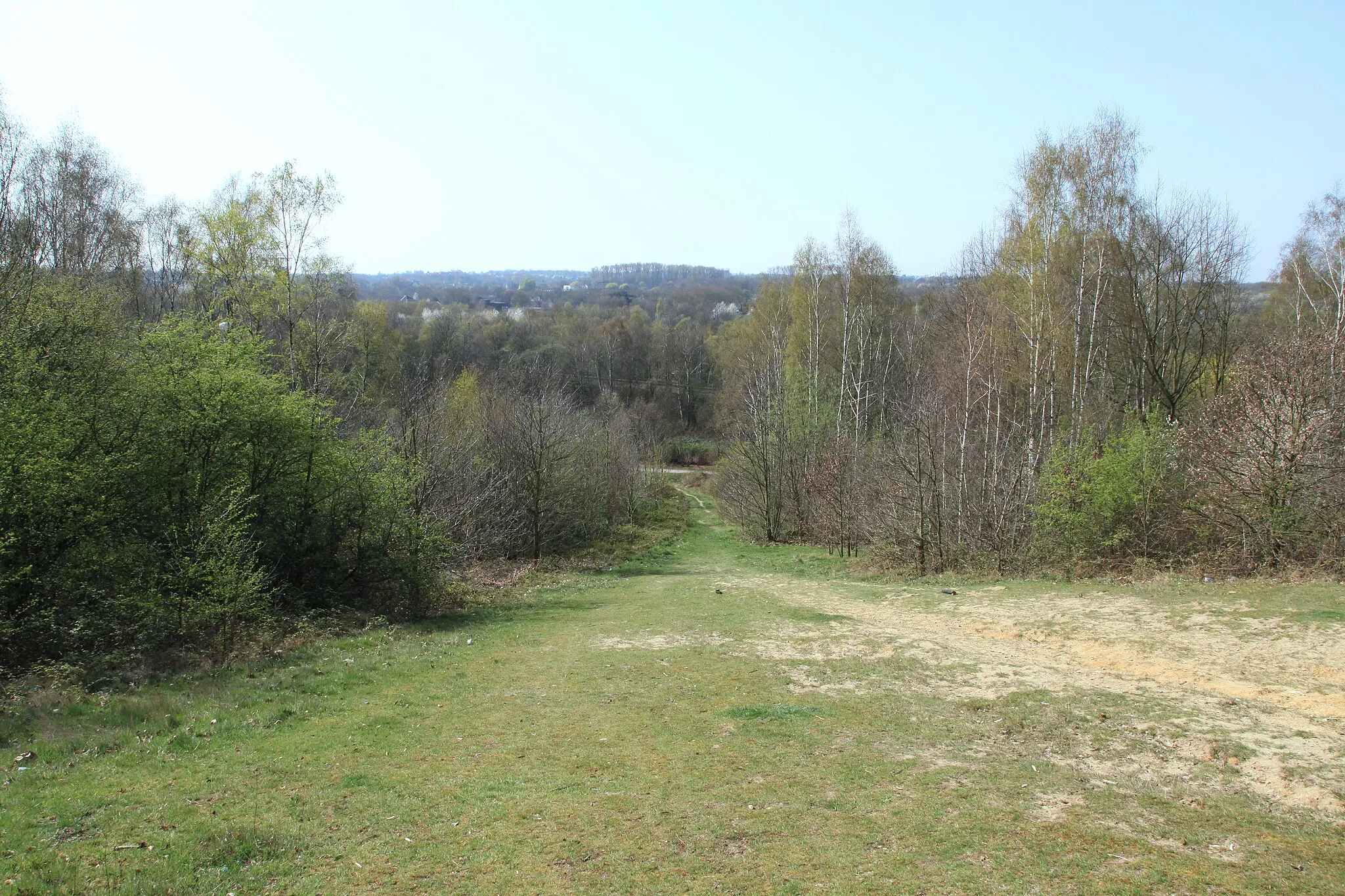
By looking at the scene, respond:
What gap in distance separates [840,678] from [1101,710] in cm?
394

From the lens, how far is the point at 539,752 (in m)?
9.67

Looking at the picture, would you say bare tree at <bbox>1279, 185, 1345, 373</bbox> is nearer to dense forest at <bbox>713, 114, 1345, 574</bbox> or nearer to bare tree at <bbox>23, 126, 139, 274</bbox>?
dense forest at <bbox>713, 114, 1345, 574</bbox>

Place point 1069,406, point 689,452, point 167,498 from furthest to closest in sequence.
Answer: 1. point 689,452
2. point 1069,406
3. point 167,498

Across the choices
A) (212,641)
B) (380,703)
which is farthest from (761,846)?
(212,641)

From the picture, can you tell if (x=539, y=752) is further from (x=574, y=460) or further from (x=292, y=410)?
(x=574, y=460)

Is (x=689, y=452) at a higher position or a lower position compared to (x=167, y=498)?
lower

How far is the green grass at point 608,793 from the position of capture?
6191mm

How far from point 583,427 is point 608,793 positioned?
3211cm

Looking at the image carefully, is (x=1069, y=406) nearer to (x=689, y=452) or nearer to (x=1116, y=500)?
(x=1116, y=500)

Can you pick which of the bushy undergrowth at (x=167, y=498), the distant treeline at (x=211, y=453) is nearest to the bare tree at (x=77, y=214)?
the distant treeline at (x=211, y=453)

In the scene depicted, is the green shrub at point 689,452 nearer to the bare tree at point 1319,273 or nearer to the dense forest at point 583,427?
the dense forest at point 583,427

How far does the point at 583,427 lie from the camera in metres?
39.7

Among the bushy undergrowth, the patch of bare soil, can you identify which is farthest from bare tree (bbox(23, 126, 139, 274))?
the patch of bare soil

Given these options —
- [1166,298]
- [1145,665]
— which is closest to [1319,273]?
[1166,298]
